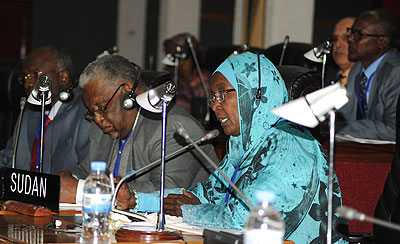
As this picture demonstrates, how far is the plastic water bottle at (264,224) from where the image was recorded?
1.35m

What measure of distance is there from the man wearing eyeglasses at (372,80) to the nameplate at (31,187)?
1.87 m

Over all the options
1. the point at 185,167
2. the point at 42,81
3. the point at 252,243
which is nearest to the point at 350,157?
the point at 185,167

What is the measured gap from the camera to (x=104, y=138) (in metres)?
3.21

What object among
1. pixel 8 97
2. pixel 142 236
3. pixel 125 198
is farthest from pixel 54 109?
pixel 142 236

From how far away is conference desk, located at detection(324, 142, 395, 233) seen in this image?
3275mm

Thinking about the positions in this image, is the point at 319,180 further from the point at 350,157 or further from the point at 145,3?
the point at 145,3

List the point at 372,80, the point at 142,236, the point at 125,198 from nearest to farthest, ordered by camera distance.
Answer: the point at 142,236 < the point at 125,198 < the point at 372,80

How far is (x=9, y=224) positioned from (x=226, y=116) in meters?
0.78

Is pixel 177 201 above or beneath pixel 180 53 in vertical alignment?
beneath

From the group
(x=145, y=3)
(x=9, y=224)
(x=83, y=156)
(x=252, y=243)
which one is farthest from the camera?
(x=145, y=3)

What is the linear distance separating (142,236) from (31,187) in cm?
60

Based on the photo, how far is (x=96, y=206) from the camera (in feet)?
5.86

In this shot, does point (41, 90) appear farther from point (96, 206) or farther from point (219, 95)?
point (96, 206)

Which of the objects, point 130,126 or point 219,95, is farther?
point 130,126
